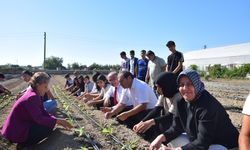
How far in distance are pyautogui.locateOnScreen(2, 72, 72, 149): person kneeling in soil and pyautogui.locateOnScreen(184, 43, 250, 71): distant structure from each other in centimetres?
4371

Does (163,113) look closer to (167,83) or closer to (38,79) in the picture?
(167,83)

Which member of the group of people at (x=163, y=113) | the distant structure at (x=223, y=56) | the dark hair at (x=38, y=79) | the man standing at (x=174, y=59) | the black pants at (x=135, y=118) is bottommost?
the black pants at (x=135, y=118)

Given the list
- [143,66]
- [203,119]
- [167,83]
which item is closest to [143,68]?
[143,66]

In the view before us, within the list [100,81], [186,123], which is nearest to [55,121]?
[186,123]

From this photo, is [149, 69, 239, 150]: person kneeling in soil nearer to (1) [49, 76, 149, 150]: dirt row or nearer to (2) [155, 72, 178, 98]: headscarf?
(2) [155, 72, 178, 98]: headscarf

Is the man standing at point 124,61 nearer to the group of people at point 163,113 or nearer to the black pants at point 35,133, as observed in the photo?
the group of people at point 163,113

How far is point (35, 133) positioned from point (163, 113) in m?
2.00

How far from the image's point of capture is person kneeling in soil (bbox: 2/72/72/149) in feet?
15.8

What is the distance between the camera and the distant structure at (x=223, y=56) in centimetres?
4666

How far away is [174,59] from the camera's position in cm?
808

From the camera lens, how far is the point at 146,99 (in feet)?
18.2

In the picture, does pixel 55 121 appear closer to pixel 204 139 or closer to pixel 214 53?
pixel 204 139

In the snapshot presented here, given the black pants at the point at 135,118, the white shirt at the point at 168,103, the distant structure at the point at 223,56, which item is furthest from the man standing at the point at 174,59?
the distant structure at the point at 223,56

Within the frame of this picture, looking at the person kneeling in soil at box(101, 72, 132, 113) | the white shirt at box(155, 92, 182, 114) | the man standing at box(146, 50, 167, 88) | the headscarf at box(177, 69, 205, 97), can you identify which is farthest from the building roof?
the headscarf at box(177, 69, 205, 97)
